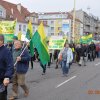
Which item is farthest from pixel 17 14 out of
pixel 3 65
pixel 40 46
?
pixel 3 65

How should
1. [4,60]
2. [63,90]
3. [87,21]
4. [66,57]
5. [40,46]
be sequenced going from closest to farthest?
[4,60] → [63,90] → [40,46] → [66,57] → [87,21]

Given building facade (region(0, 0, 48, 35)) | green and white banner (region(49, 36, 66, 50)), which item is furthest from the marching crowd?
building facade (region(0, 0, 48, 35))

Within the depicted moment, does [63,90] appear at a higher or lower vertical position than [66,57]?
lower

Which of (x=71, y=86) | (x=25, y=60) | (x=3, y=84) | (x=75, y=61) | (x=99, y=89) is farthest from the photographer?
(x=75, y=61)

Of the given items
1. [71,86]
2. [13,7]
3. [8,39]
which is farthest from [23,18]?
[71,86]

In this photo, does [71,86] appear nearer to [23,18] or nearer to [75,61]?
[75,61]

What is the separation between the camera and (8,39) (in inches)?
760

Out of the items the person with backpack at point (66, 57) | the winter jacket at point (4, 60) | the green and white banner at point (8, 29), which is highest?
the green and white banner at point (8, 29)

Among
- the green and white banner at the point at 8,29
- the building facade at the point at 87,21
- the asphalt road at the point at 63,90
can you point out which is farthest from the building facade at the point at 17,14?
the asphalt road at the point at 63,90

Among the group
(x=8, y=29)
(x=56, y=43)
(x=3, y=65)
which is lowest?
(x=56, y=43)

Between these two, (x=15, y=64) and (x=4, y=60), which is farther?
(x=15, y=64)

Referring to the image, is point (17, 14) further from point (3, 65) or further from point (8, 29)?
A: point (3, 65)

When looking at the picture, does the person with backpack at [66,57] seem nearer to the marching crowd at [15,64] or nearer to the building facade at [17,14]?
the marching crowd at [15,64]

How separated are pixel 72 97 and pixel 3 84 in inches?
167
